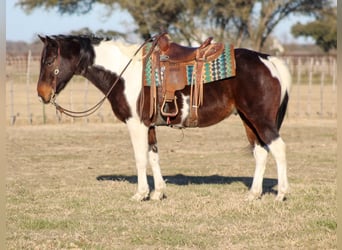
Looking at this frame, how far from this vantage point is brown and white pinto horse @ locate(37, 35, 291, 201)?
27.0 feet

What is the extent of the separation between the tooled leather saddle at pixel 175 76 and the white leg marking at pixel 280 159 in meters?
0.97

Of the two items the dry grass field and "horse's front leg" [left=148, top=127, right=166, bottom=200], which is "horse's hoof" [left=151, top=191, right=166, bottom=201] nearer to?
"horse's front leg" [left=148, top=127, right=166, bottom=200]

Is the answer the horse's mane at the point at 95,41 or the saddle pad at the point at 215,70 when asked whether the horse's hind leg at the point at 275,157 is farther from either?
the horse's mane at the point at 95,41

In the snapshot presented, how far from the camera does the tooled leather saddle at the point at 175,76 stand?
8.26 metres

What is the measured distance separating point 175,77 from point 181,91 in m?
0.19

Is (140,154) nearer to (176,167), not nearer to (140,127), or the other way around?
(140,127)

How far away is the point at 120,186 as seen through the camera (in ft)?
31.4

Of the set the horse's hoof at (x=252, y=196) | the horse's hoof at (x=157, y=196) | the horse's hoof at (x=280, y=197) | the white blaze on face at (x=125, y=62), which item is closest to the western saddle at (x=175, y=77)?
the white blaze on face at (x=125, y=62)

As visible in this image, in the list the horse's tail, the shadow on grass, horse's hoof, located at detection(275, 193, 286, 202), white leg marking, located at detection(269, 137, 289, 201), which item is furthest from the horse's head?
horse's hoof, located at detection(275, 193, 286, 202)

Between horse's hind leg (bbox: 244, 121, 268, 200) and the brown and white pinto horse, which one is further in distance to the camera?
horse's hind leg (bbox: 244, 121, 268, 200)

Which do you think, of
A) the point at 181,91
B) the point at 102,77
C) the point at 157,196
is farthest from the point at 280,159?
the point at 102,77

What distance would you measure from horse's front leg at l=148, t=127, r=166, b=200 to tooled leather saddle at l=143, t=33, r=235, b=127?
23.9 inches

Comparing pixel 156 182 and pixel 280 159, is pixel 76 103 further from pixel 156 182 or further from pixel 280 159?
pixel 280 159

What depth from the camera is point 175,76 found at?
8.30m
